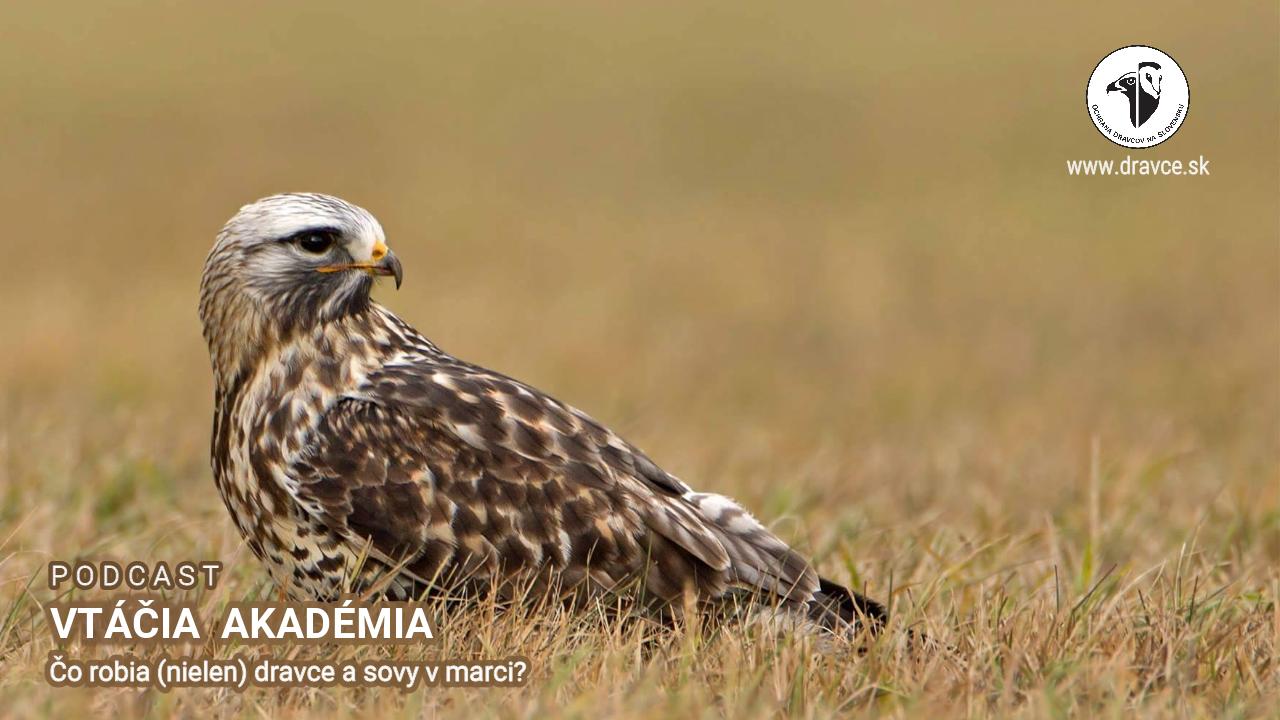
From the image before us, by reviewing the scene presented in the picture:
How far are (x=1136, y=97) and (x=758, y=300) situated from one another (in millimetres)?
6072

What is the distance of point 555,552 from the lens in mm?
5273

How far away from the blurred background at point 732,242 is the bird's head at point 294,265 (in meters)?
1.25

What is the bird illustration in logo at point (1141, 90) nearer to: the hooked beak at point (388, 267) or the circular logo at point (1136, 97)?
the circular logo at point (1136, 97)

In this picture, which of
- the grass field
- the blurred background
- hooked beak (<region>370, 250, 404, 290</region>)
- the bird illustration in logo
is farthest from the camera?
the bird illustration in logo

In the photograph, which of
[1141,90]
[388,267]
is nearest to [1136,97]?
[1141,90]

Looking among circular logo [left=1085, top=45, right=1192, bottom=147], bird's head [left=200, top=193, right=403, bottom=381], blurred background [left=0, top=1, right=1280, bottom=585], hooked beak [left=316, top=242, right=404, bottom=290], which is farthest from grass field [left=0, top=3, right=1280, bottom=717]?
circular logo [left=1085, top=45, right=1192, bottom=147]

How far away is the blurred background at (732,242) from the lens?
8484 mm

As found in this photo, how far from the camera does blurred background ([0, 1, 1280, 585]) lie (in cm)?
848

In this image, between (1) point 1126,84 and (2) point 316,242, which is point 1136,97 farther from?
(2) point 316,242

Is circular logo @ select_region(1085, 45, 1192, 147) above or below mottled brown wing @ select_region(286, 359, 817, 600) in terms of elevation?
above

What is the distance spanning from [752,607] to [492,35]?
23389 mm

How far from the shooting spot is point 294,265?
5629 millimetres

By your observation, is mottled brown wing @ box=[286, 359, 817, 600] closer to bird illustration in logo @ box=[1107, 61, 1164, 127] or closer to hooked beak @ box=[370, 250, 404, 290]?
hooked beak @ box=[370, 250, 404, 290]

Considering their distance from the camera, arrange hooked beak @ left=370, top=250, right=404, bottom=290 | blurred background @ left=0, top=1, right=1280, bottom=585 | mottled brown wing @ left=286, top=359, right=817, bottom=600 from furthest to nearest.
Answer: blurred background @ left=0, top=1, right=1280, bottom=585, hooked beak @ left=370, top=250, right=404, bottom=290, mottled brown wing @ left=286, top=359, right=817, bottom=600
